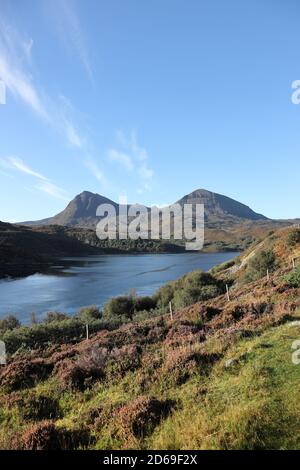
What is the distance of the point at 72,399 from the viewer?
1015 cm

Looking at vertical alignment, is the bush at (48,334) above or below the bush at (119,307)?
above

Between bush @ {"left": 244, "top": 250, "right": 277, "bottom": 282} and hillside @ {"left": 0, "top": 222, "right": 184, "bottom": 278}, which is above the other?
bush @ {"left": 244, "top": 250, "right": 277, "bottom": 282}

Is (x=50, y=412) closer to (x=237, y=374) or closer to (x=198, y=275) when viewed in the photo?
(x=237, y=374)

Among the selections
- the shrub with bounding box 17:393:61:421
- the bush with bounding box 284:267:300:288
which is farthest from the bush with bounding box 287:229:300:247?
the shrub with bounding box 17:393:61:421

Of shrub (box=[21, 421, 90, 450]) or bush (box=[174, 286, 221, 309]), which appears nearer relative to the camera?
shrub (box=[21, 421, 90, 450])

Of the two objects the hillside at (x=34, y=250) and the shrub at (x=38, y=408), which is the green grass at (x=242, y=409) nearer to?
the shrub at (x=38, y=408)

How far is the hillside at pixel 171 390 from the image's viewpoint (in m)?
6.62

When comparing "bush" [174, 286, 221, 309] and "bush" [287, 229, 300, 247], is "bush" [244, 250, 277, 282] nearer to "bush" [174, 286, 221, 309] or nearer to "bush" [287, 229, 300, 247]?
"bush" [287, 229, 300, 247]

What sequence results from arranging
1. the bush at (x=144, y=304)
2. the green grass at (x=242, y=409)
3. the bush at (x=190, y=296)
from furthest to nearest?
1. the bush at (x=144, y=304)
2. the bush at (x=190, y=296)
3. the green grass at (x=242, y=409)

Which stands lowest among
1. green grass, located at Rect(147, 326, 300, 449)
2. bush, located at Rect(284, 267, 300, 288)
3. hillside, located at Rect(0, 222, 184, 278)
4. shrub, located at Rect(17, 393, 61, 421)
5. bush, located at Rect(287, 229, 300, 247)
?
hillside, located at Rect(0, 222, 184, 278)

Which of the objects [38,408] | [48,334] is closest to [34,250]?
[48,334]

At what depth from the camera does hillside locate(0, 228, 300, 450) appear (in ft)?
21.7

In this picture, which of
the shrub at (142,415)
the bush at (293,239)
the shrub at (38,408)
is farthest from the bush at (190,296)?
the shrub at (142,415)
